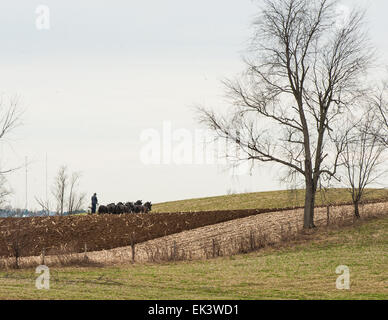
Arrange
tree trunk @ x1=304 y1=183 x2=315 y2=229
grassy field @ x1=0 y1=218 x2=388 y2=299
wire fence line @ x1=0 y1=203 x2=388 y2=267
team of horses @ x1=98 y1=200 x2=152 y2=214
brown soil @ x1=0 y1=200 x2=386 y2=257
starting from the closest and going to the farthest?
grassy field @ x1=0 y1=218 x2=388 y2=299
wire fence line @ x1=0 y1=203 x2=388 y2=267
tree trunk @ x1=304 y1=183 x2=315 y2=229
brown soil @ x1=0 y1=200 x2=386 y2=257
team of horses @ x1=98 y1=200 x2=152 y2=214

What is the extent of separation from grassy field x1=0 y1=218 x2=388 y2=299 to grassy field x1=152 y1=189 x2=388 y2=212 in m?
20.9

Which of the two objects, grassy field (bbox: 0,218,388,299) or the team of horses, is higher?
the team of horses

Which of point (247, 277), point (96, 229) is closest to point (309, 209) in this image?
point (247, 277)

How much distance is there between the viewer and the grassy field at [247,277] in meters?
20.8

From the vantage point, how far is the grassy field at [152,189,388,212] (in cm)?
5855

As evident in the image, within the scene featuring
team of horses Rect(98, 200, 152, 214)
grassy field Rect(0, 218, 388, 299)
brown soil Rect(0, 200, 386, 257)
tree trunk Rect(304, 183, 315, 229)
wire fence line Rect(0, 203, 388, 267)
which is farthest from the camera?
team of horses Rect(98, 200, 152, 214)

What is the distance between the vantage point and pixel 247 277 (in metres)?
26.4

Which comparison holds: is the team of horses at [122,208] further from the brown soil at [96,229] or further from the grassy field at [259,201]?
the brown soil at [96,229]

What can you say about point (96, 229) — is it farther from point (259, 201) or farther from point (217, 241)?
point (259, 201)

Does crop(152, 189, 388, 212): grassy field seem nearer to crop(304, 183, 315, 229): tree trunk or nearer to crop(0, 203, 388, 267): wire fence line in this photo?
crop(0, 203, 388, 267): wire fence line

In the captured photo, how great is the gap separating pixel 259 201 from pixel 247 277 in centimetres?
3622

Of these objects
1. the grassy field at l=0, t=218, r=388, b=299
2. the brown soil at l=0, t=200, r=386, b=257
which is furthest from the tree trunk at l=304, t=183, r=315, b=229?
the brown soil at l=0, t=200, r=386, b=257

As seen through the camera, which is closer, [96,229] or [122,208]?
[96,229]

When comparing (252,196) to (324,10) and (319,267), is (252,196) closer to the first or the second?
(324,10)
